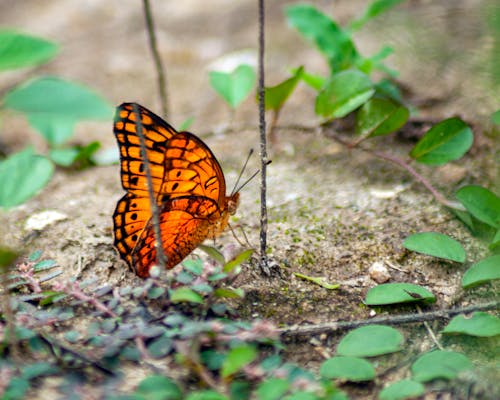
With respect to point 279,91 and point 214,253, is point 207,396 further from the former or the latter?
point 279,91

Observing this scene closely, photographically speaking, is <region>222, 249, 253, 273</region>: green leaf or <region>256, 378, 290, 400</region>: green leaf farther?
<region>222, 249, 253, 273</region>: green leaf

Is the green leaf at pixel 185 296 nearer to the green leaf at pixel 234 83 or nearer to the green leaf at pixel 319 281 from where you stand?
the green leaf at pixel 319 281

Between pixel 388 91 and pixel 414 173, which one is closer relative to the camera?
pixel 414 173

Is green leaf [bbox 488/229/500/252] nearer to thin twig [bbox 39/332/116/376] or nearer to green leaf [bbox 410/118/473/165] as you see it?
green leaf [bbox 410/118/473/165]

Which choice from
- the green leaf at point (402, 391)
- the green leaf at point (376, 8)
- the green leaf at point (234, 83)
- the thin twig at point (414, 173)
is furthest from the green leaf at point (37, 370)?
the green leaf at point (376, 8)

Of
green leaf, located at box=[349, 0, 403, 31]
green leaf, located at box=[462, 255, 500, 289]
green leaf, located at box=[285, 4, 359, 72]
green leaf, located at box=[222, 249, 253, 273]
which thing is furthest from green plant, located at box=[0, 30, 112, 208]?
green leaf, located at box=[349, 0, 403, 31]

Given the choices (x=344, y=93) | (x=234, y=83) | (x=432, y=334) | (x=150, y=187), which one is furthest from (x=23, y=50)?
(x=234, y=83)

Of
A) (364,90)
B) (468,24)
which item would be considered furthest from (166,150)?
(468,24)
